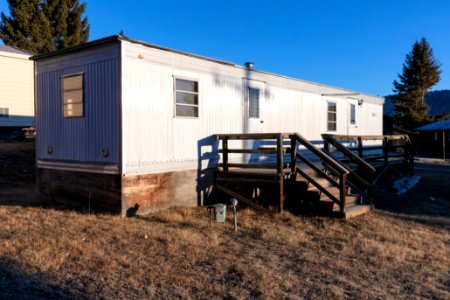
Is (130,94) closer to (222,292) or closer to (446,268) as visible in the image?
(222,292)

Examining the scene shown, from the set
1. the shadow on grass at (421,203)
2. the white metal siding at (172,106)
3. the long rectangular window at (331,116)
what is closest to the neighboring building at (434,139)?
the shadow on grass at (421,203)

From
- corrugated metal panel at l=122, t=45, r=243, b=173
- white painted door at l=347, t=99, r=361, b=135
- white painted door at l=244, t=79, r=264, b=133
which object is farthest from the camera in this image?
white painted door at l=347, t=99, r=361, b=135

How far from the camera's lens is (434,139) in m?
36.0

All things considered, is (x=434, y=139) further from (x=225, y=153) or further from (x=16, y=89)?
(x=16, y=89)

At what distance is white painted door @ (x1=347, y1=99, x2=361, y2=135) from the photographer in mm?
15367

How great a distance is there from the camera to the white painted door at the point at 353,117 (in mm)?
15367

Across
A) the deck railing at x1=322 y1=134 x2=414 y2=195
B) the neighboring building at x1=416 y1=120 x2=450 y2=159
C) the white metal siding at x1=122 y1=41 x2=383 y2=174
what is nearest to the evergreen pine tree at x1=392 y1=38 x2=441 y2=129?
the neighboring building at x1=416 y1=120 x2=450 y2=159

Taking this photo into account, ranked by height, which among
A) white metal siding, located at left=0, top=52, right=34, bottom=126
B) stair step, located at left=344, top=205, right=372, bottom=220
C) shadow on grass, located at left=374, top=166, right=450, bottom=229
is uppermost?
white metal siding, located at left=0, top=52, right=34, bottom=126

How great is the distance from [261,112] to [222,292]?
7507mm

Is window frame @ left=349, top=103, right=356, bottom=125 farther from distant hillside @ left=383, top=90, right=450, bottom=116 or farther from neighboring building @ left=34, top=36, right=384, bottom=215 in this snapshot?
distant hillside @ left=383, top=90, right=450, bottom=116

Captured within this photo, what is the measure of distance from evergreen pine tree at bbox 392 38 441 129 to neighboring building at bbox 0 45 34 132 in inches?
1465

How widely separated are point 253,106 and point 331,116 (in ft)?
14.6

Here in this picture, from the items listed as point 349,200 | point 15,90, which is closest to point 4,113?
point 15,90

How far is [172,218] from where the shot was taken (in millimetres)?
8000
